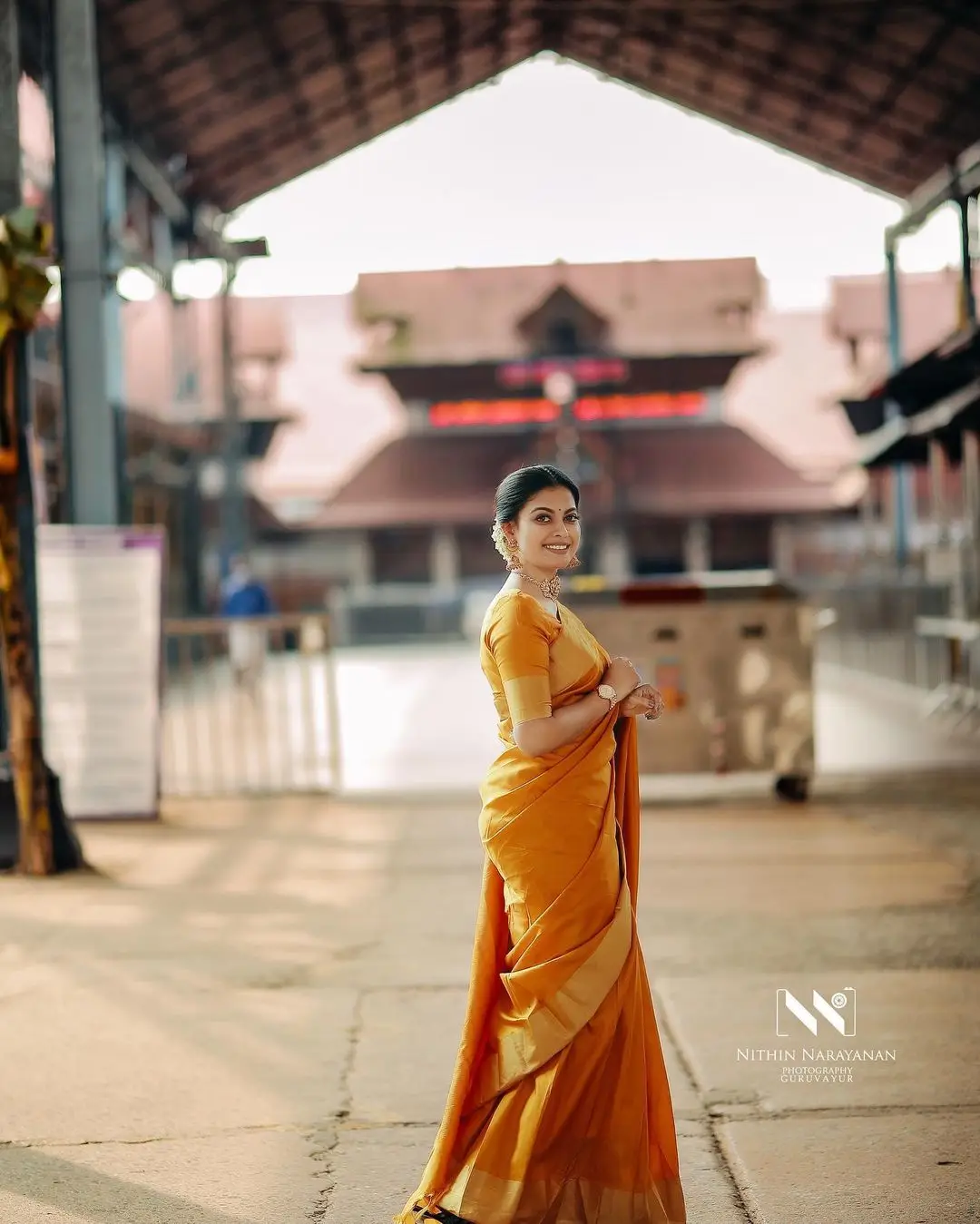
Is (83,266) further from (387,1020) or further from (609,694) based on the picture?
(609,694)

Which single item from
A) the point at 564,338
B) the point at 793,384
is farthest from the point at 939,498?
the point at 793,384

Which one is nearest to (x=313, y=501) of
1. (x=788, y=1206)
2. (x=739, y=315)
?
(x=739, y=315)

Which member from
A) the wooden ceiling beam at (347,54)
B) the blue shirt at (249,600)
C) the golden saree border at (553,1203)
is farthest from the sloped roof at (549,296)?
the golden saree border at (553,1203)

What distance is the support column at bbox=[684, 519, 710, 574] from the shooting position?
1195 inches

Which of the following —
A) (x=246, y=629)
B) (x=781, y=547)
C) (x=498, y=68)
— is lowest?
(x=246, y=629)

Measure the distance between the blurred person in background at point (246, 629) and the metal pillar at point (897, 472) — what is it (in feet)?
27.6

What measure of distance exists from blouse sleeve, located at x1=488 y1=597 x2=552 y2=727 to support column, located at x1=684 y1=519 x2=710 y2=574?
28.0 m

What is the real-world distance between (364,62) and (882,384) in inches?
272

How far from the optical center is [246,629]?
1355cm

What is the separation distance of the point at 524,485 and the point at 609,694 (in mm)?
428

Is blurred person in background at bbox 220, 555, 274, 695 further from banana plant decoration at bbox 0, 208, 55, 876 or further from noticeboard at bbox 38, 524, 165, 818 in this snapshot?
banana plant decoration at bbox 0, 208, 55, 876

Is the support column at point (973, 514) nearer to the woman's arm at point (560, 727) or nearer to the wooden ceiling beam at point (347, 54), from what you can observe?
the wooden ceiling beam at point (347, 54)

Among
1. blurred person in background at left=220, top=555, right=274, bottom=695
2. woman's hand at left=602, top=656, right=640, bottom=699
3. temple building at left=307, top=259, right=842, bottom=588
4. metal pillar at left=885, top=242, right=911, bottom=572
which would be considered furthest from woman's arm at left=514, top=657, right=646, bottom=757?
temple building at left=307, top=259, right=842, bottom=588

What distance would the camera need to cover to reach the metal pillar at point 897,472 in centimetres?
1792
